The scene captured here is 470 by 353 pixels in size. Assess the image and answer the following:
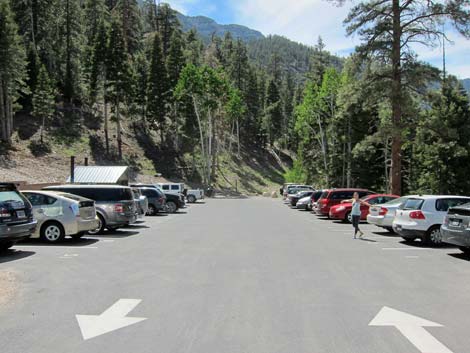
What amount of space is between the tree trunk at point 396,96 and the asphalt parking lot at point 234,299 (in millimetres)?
13373

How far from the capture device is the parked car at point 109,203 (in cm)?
1753

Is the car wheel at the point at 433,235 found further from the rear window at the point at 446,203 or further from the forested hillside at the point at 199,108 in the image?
the forested hillside at the point at 199,108

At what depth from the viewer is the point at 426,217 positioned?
14.6 metres

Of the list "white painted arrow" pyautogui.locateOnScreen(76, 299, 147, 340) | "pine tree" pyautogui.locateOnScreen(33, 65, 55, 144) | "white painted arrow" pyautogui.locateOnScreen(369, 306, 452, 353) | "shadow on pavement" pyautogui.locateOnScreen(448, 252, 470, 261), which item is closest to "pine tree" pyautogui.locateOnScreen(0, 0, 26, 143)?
"pine tree" pyautogui.locateOnScreen(33, 65, 55, 144)

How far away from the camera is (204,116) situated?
238 feet

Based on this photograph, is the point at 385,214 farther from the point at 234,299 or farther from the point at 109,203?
the point at 234,299

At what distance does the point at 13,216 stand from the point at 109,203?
604 cm

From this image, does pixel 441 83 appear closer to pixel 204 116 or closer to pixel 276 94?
pixel 204 116

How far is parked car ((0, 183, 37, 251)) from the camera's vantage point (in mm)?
11352

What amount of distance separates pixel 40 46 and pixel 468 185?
56.2 m

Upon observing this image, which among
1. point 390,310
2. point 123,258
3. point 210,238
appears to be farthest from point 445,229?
point 123,258

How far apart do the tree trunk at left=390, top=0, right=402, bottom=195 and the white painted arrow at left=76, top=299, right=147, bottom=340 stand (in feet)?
72.3

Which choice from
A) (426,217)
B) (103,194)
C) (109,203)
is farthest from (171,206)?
(426,217)

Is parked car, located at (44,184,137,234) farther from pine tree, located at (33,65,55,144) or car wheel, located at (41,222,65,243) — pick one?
pine tree, located at (33,65,55,144)
